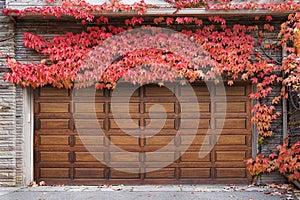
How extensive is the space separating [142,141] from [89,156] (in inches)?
42.5

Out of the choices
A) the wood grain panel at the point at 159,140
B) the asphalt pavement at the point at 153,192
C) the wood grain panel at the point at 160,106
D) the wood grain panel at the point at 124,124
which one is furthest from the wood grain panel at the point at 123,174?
the wood grain panel at the point at 160,106

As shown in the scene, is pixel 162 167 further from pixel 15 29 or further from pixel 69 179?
pixel 15 29

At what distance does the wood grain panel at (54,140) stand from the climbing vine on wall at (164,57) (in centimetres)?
102

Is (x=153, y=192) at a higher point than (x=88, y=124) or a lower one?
lower

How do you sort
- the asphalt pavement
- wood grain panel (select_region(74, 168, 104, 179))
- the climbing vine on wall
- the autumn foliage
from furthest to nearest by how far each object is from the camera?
wood grain panel (select_region(74, 168, 104, 179)), the climbing vine on wall, the autumn foliage, the asphalt pavement

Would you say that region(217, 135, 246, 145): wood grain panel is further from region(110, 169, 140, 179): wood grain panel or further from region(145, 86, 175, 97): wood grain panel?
region(110, 169, 140, 179): wood grain panel

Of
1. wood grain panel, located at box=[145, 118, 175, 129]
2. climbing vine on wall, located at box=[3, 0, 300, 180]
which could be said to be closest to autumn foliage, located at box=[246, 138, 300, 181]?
climbing vine on wall, located at box=[3, 0, 300, 180]

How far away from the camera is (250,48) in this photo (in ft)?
22.4

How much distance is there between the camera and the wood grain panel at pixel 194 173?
23.0 ft

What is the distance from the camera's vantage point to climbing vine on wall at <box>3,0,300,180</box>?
22.0 ft

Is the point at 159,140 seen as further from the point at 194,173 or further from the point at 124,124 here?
the point at 194,173

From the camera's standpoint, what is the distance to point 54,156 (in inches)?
277

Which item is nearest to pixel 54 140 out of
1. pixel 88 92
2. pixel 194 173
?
pixel 88 92

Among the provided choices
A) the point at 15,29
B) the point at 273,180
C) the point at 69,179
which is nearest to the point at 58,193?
the point at 69,179
